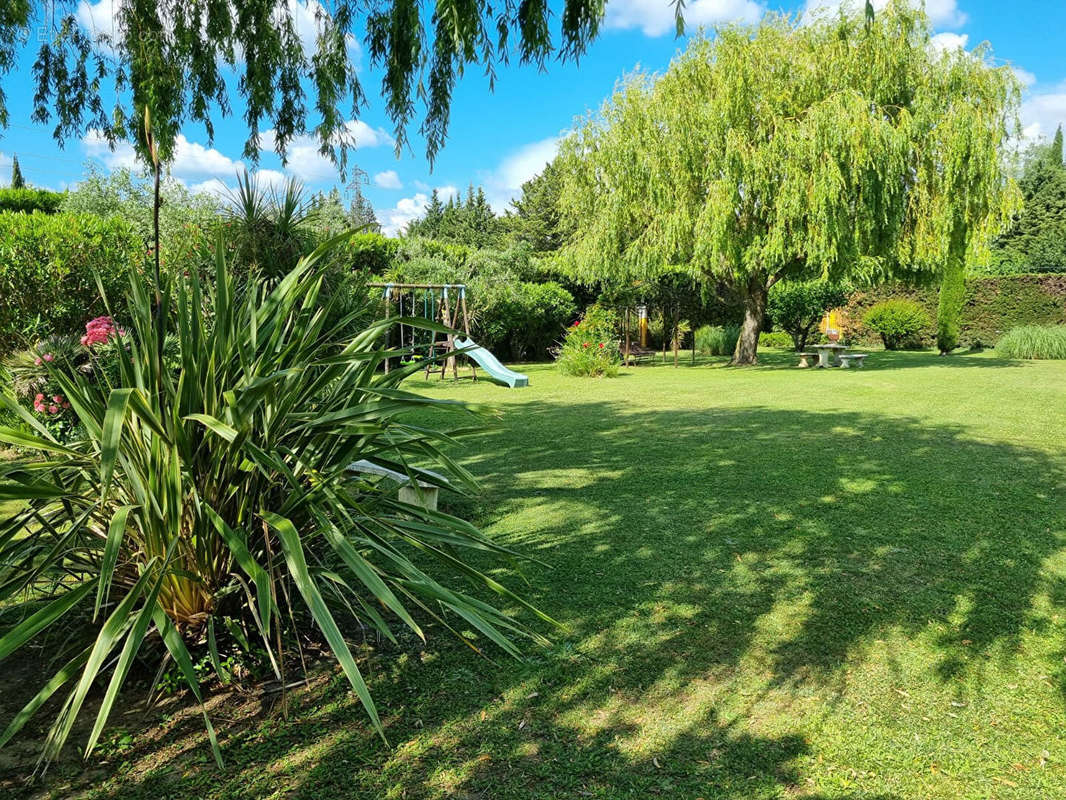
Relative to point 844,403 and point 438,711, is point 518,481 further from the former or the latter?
point 844,403

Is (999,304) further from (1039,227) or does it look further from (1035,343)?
(1039,227)

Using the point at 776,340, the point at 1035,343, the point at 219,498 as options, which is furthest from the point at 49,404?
the point at 776,340

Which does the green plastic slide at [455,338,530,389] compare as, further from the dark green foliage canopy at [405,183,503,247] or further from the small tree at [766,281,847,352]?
the dark green foliage canopy at [405,183,503,247]

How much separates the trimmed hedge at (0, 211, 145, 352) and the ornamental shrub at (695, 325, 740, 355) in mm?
18228

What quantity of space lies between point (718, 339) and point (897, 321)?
610 centimetres

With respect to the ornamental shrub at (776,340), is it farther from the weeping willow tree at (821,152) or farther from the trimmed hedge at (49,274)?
the trimmed hedge at (49,274)

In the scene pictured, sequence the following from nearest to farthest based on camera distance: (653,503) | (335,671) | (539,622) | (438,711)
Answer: (438,711), (335,671), (539,622), (653,503)

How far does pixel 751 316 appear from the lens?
17.5 m

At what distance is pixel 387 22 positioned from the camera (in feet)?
13.6

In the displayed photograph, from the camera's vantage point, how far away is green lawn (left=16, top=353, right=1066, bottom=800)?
6.50 ft

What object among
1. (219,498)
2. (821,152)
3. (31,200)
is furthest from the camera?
(31,200)

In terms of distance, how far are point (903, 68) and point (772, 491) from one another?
14.0m

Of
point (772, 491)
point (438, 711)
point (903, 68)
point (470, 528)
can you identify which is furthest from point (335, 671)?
point (903, 68)

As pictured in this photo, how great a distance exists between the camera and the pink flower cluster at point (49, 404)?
5676 mm
